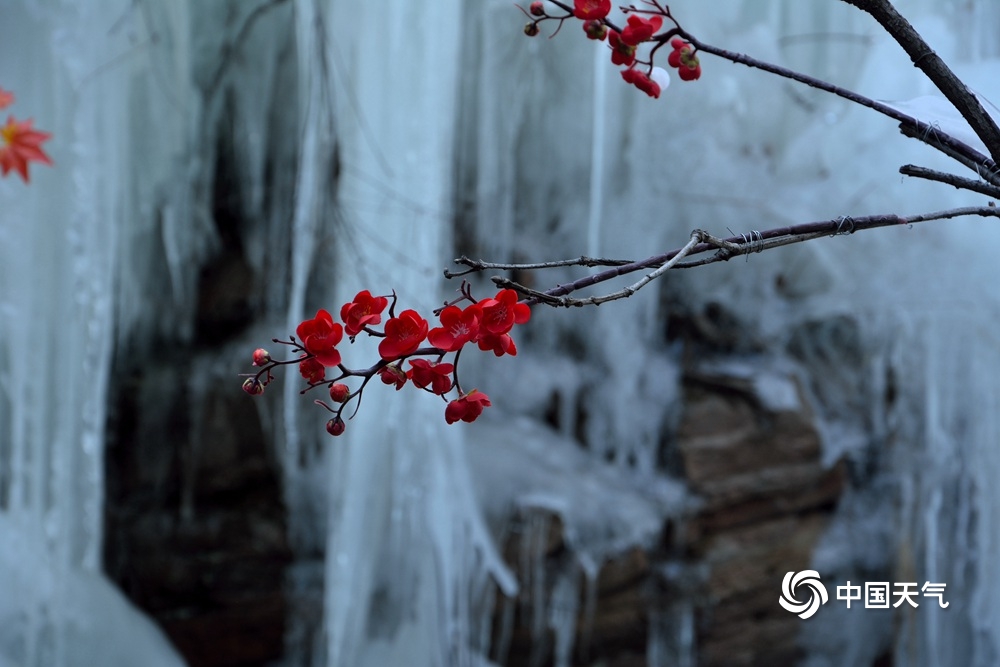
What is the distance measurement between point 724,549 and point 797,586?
18 centimetres

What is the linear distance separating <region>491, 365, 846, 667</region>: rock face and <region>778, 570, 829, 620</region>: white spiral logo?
4 centimetres

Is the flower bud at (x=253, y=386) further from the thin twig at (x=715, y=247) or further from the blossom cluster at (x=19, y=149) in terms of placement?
the blossom cluster at (x=19, y=149)

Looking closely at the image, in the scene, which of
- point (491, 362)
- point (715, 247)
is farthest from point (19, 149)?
point (715, 247)

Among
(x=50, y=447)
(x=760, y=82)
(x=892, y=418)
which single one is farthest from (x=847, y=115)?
(x=50, y=447)

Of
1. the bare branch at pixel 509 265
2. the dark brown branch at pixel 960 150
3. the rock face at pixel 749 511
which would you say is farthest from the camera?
the rock face at pixel 749 511

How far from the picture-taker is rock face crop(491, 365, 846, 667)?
2062 millimetres

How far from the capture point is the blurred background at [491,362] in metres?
1.65

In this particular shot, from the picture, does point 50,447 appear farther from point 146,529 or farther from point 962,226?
point 962,226

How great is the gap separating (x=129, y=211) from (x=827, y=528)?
167cm

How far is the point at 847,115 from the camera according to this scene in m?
2.13

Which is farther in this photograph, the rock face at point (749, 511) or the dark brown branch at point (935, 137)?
the rock face at point (749, 511)

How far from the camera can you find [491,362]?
218cm

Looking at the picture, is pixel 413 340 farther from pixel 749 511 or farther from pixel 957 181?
pixel 749 511

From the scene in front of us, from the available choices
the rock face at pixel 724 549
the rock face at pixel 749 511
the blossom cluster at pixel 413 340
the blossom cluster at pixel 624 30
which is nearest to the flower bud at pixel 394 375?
the blossom cluster at pixel 413 340
